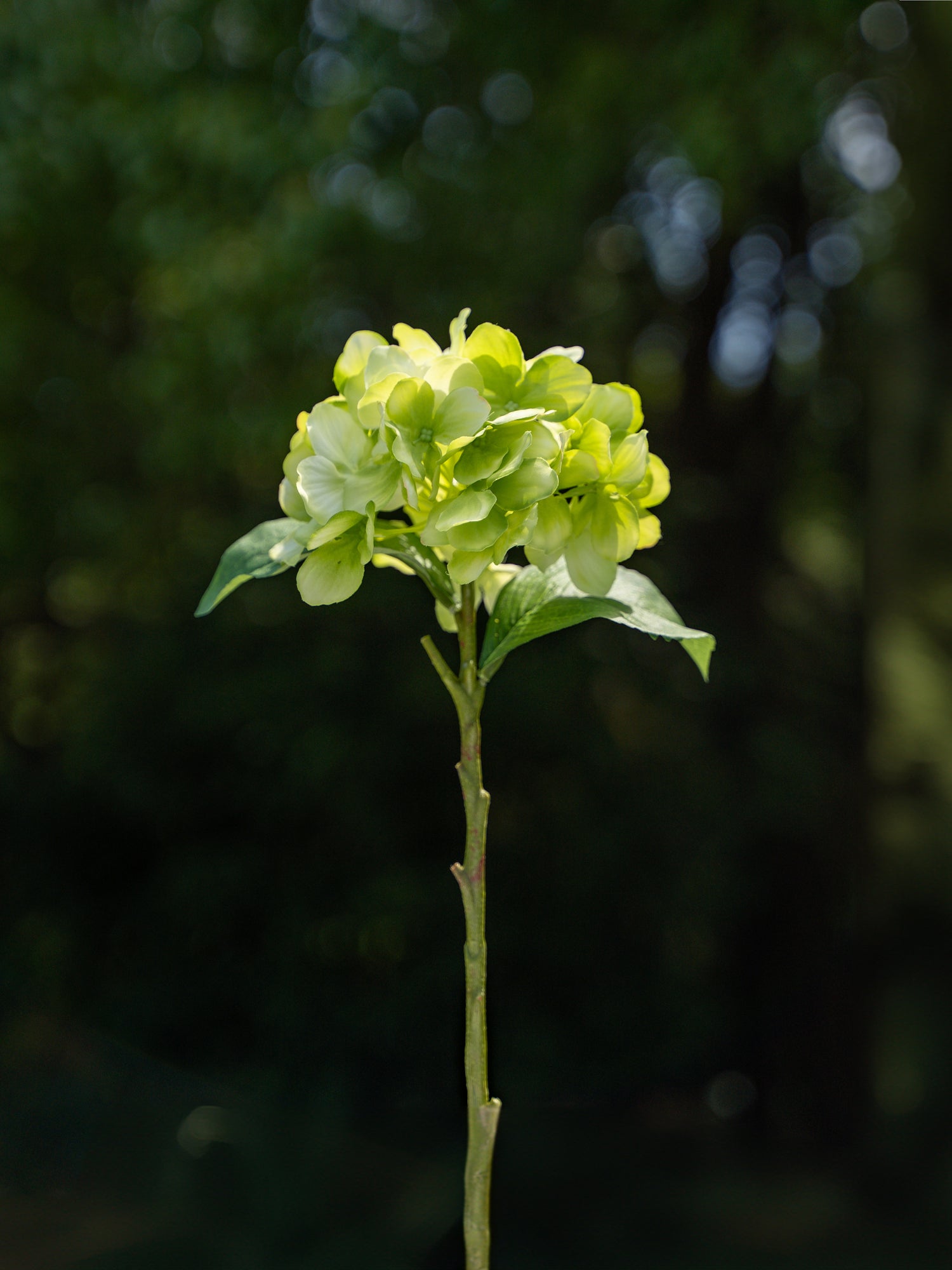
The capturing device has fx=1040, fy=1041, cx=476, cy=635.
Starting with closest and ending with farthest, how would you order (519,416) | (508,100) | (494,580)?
(519,416) → (494,580) → (508,100)

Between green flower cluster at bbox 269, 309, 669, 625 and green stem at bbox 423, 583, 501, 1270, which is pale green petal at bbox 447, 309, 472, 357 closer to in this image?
green flower cluster at bbox 269, 309, 669, 625

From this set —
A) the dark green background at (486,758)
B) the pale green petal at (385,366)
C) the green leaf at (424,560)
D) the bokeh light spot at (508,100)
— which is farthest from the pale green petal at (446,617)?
the bokeh light spot at (508,100)

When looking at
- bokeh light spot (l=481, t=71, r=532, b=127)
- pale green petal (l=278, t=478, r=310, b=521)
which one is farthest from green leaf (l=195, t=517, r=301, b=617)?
bokeh light spot (l=481, t=71, r=532, b=127)

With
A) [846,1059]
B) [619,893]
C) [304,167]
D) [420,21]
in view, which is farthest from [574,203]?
[846,1059]

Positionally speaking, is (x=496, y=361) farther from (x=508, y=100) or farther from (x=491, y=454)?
(x=508, y=100)

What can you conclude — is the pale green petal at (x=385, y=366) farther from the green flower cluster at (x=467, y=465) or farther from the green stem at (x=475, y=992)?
the green stem at (x=475, y=992)

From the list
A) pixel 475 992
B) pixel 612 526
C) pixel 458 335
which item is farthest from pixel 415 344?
pixel 475 992

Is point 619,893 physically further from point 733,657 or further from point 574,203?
point 574,203
